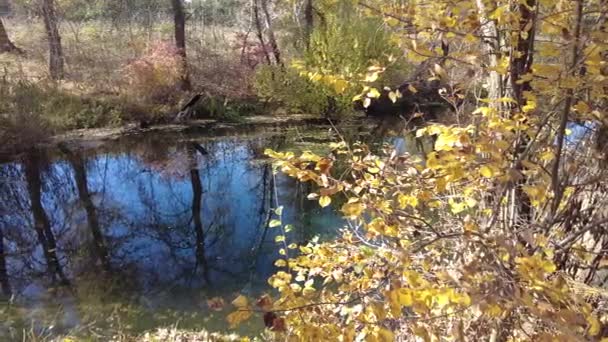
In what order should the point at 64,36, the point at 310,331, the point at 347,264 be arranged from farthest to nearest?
1. the point at 64,36
2. the point at 347,264
3. the point at 310,331

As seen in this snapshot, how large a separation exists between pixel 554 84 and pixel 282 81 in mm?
14042

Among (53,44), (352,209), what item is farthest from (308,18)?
(352,209)

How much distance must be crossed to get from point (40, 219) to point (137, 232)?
176 centimetres

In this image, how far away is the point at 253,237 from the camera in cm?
731

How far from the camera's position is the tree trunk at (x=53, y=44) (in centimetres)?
1499

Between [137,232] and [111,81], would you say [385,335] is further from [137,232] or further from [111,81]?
[111,81]

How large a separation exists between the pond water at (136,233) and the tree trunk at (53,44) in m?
4.59

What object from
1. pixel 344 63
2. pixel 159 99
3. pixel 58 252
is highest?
pixel 344 63

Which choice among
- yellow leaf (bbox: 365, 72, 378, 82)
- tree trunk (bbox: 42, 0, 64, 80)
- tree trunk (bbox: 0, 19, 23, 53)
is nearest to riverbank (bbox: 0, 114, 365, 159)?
tree trunk (bbox: 42, 0, 64, 80)

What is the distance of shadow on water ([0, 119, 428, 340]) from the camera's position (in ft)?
17.5

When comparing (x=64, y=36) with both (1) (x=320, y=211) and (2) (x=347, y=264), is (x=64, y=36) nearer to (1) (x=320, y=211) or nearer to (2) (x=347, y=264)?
(1) (x=320, y=211)

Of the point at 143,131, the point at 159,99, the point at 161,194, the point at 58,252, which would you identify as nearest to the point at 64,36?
the point at 159,99

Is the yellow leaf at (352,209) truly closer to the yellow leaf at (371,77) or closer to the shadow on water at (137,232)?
the yellow leaf at (371,77)

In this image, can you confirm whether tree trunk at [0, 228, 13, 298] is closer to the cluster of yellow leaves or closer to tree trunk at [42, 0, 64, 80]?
the cluster of yellow leaves
